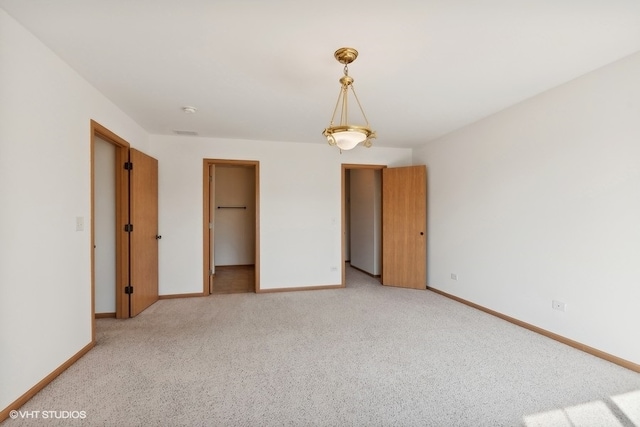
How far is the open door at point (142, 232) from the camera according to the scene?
11.5ft

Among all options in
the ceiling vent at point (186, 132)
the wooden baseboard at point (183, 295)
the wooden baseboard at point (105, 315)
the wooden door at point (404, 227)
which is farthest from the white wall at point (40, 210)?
the wooden door at point (404, 227)

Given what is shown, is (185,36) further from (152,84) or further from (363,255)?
(363,255)

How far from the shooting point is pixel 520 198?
325 centimetres

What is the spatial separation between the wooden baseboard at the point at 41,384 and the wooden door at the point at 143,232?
990 millimetres

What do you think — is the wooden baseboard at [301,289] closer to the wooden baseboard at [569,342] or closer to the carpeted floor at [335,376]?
the carpeted floor at [335,376]

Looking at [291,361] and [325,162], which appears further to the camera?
[325,162]

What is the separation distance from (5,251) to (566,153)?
4.36 meters

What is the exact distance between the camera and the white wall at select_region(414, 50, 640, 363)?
237 cm

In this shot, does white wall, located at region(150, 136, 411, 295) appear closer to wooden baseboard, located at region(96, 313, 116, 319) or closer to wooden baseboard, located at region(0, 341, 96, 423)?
wooden baseboard, located at region(96, 313, 116, 319)

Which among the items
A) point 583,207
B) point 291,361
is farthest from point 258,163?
point 583,207

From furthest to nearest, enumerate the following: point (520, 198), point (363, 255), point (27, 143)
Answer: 1. point (363, 255)
2. point (520, 198)
3. point (27, 143)

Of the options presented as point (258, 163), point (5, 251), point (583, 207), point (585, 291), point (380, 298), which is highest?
point (258, 163)

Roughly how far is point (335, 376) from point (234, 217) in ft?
18.0

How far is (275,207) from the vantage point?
15.7 feet
